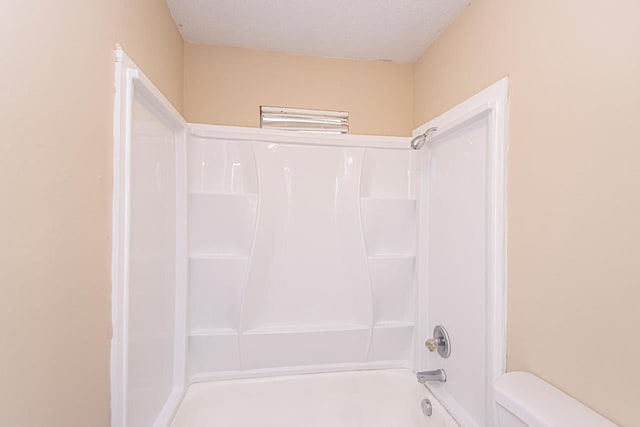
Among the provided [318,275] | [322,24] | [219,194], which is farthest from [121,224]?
[322,24]

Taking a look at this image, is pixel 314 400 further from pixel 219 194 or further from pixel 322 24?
pixel 322 24

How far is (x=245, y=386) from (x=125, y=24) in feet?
5.90

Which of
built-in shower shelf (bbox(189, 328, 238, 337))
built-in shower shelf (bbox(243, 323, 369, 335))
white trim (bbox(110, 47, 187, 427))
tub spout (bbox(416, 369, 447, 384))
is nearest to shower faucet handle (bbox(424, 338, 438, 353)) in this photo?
tub spout (bbox(416, 369, 447, 384))

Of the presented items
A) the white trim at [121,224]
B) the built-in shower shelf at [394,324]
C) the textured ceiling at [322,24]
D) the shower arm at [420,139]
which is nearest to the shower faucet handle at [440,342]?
the built-in shower shelf at [394,324]

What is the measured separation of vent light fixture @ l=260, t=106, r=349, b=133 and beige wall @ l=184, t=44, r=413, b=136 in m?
0.03

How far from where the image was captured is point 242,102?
5.95 ft

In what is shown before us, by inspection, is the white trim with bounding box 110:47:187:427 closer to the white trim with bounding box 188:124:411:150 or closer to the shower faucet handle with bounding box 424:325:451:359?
the white trim with bounding box 188:124:411:150

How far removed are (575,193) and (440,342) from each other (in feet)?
3.36

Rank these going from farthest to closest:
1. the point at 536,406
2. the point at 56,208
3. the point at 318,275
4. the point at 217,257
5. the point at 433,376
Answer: the point at 318,275, the point at 217,257, the point at 433,376, the point at 536,406, the point at 56,208

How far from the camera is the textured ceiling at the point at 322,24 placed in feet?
4.65

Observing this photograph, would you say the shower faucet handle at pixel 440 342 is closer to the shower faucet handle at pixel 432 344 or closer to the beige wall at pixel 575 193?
the shower faucet handle at pixel 432 344

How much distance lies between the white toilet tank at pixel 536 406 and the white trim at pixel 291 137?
52.6 inches

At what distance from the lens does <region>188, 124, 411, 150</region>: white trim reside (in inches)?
66.3

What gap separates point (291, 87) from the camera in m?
1.85
